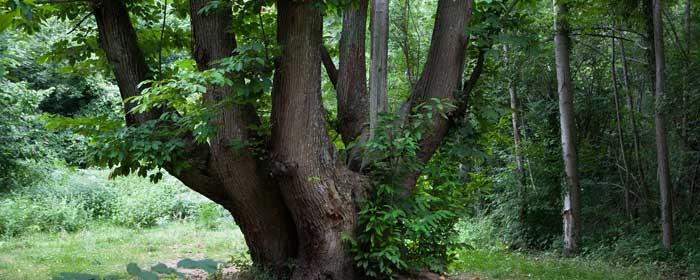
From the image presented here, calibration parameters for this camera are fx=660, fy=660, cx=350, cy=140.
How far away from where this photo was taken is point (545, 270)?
8.90m

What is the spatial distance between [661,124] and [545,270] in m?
3.22

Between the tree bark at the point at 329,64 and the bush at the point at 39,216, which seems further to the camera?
→ the bush at the point at 39,216

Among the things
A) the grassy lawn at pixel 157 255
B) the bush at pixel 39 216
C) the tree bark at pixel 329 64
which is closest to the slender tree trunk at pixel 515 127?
the grassy lawn at pixel 157 255

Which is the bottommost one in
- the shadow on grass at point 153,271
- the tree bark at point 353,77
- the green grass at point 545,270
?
the green grass at point 545,270

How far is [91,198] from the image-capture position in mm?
16125

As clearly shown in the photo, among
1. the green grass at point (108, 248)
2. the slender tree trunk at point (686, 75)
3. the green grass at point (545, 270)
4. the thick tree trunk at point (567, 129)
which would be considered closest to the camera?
the green grass at point (545, 270)

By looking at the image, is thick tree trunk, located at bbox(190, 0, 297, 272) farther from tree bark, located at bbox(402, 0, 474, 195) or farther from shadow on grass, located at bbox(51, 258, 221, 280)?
shadow on grass, located at bbox(51, 258, 221, 280)

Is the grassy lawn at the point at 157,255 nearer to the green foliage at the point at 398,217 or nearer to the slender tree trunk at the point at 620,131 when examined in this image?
the green foliage at the point at 398,217

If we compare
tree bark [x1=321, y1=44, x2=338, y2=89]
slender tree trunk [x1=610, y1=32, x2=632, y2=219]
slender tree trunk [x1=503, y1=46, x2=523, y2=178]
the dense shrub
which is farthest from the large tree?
the dense shrub

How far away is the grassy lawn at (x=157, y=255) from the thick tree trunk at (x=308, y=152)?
1995 millimetres

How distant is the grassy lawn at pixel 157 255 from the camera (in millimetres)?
8859

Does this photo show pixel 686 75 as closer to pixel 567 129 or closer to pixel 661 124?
pixel 661 124

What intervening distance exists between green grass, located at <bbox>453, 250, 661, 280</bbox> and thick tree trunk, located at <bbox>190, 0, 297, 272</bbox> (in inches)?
87.0

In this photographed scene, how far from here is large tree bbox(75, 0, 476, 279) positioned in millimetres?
6324
